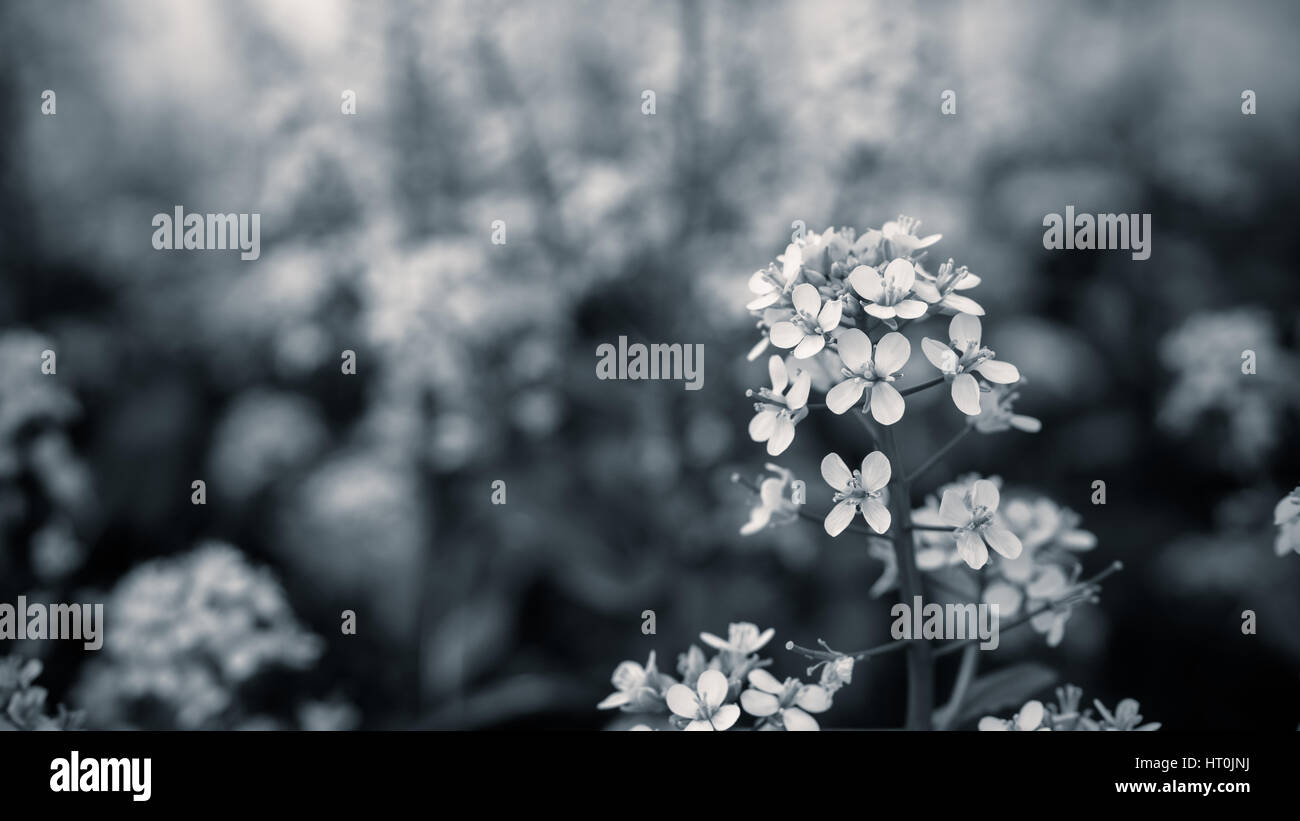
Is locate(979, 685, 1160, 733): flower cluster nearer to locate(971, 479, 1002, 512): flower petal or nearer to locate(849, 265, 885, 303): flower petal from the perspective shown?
locate(971, 479, 1002, 512): flower petal

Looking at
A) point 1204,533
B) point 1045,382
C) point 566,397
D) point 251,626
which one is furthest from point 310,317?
point 1204,533

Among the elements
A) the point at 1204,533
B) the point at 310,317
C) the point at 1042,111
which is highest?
the point at 1042,111

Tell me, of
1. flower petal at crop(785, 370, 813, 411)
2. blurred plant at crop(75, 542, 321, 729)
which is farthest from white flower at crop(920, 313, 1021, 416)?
blurred plant at crop(75, 542, 321, 729)

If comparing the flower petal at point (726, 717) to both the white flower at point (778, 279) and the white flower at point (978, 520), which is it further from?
the white flower at point (778, 279)

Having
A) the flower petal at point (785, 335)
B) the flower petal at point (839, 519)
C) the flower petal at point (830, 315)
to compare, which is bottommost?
the flower petal at point (839, 519)

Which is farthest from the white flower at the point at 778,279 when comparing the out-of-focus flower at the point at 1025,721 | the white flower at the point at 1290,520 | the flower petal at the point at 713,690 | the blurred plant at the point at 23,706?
the blurred plant at the point at 23,706

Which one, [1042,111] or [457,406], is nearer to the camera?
[457,406]
